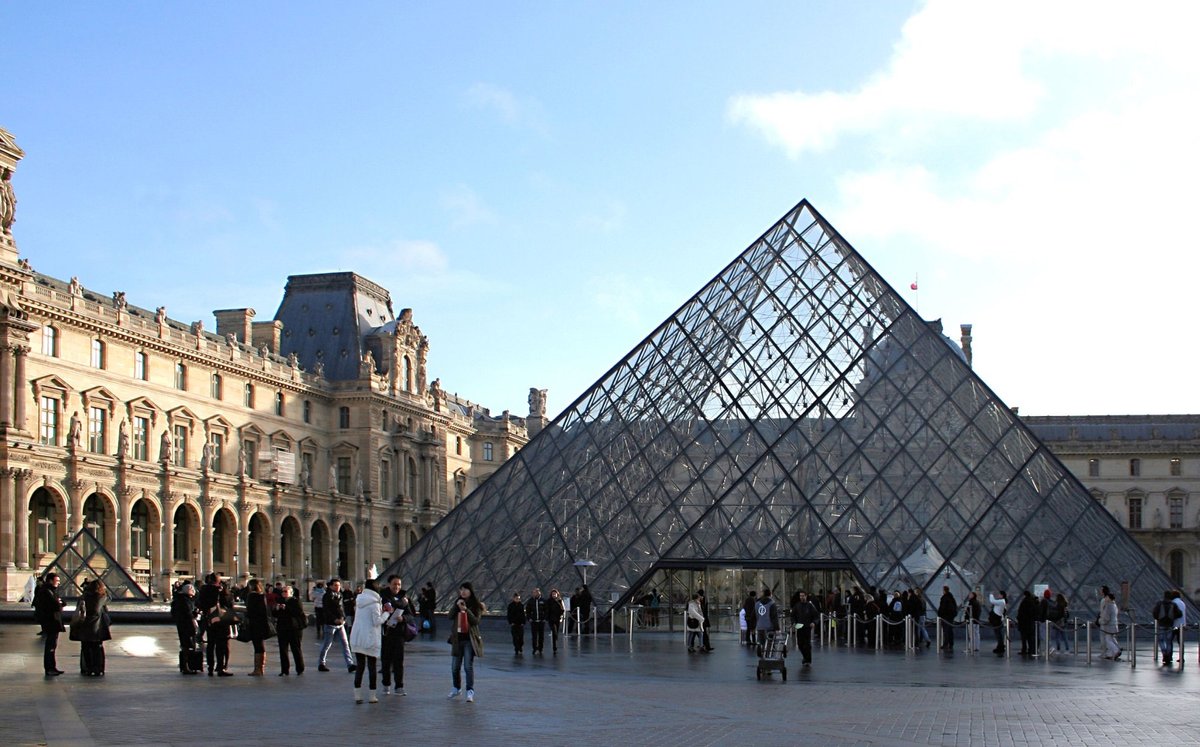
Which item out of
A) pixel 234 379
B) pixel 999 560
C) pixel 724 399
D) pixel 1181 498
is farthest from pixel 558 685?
pixel 1181 498

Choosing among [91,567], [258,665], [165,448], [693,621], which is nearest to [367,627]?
[258,665]

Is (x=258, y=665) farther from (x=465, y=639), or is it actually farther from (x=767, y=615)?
(x=767, y=615)

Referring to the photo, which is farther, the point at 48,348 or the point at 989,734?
the point at 48,348

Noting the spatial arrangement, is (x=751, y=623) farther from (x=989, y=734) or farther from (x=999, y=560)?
(x=989, y=734)

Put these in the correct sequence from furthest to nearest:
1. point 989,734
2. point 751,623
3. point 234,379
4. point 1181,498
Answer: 1. point 1181,498
2. point 234,379
3. point 751,623
4. point 989,734

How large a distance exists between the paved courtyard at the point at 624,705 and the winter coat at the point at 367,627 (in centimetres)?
49

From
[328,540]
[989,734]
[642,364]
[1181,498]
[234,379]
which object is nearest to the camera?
[989,734]

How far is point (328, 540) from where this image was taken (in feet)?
228

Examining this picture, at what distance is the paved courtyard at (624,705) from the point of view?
443 inches

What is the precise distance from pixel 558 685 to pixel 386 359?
60408 millimetres

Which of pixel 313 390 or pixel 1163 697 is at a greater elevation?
pixel 313 390

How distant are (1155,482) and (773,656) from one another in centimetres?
6833

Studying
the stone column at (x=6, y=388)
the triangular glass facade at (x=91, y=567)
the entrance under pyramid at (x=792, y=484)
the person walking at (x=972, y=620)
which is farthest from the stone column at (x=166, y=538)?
the person walking at (x=972, y=620)

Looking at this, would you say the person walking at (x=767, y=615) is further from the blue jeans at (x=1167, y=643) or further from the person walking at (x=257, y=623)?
the person walking at (x=257, y=623)
